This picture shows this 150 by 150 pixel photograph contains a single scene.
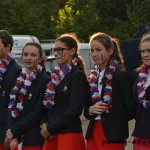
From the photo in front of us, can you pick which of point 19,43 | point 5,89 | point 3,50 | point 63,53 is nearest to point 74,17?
point 19,43

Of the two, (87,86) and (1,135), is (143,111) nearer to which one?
(87,86)

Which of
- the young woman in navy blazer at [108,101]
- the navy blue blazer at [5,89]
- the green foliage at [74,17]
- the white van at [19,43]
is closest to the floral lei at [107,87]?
the young woman in navy blazer at [108,101]

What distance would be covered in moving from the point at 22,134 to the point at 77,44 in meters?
1.23

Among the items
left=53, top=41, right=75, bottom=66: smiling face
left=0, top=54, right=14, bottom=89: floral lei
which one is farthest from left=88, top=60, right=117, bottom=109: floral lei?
left=0, top=54, right=14, bottom=89: floral lei

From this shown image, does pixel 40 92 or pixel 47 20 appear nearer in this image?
pixel 40 92

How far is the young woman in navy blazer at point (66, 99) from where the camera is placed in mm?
4859

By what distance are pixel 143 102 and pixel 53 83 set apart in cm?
110

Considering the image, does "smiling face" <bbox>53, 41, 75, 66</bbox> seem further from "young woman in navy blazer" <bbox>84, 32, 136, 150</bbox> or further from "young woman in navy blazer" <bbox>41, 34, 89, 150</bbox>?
"young woman in navy blazer" <bbox>84, 32, 136, 150</bbox>

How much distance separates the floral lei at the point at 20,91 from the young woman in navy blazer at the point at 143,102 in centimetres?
128

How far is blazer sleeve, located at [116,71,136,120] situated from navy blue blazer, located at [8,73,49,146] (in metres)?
0.99

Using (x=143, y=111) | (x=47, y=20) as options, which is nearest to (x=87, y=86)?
(x=143, y=111)

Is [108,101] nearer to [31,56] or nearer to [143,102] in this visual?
[143,102]

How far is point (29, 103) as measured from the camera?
5.29 m

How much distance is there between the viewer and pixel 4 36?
→ 5.62 m
